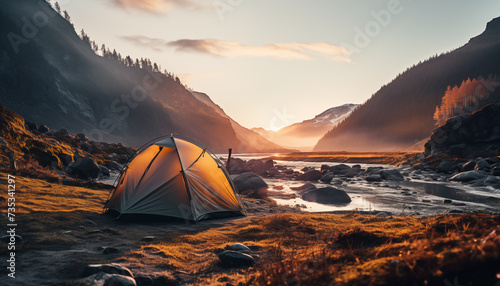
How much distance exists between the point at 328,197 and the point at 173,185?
36.9 ft

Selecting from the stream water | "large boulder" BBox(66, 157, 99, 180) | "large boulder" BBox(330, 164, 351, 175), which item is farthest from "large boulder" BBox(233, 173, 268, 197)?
"large boulder" BBox(330, 164, 351, 175)

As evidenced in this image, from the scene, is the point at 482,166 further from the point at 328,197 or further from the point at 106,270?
the point at 106,270

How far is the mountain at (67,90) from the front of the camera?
77.3 metres

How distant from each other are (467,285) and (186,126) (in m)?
148

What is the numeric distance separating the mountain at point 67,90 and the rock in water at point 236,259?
82.9 metres

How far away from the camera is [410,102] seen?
150 m

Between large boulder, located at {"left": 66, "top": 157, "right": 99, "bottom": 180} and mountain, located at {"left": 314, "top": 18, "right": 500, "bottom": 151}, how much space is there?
12973 cm

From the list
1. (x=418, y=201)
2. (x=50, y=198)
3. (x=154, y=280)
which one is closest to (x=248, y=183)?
(x=418, y=201)

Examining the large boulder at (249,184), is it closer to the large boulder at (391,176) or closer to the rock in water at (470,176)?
the large boulder at (391,176)

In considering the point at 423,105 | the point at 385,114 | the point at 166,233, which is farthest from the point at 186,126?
the point at 166,233

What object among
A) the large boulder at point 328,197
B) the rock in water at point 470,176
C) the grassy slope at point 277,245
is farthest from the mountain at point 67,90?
the rock in water at point 470,176

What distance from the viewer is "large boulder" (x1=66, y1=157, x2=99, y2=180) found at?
1962cm

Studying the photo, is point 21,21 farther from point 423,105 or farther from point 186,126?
point 423,105

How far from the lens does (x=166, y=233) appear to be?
28.8 feet
